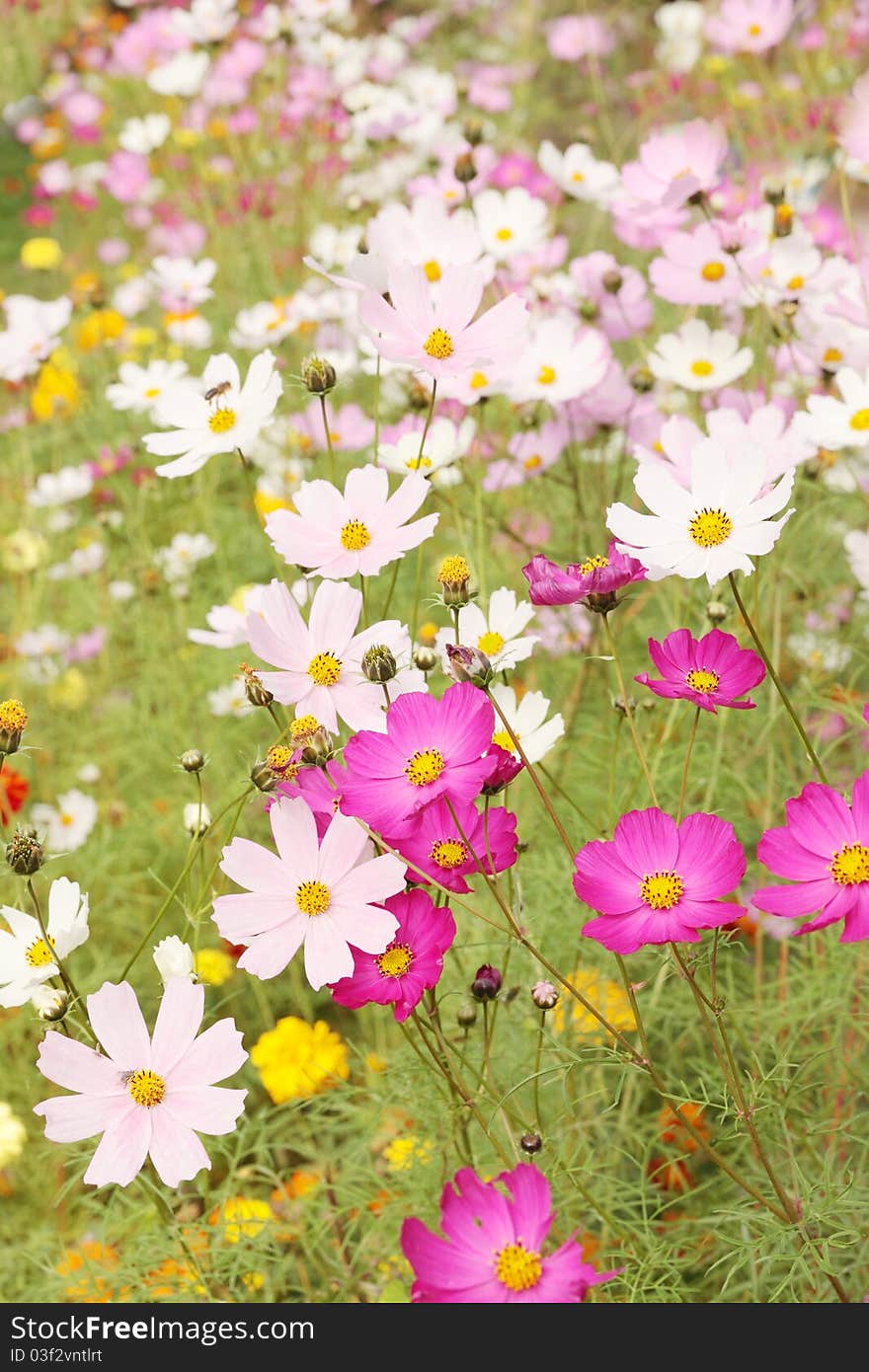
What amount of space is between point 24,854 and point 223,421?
1.09ft

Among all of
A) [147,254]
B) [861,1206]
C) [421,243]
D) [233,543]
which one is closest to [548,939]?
[861,1206]

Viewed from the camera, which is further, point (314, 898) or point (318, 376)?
point (318, 376)

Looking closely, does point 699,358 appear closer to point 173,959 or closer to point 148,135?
point 173,959

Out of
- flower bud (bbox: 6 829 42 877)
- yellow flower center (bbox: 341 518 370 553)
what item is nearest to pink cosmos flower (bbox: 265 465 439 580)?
yellow flower center (bbox: 341 518 370 553)

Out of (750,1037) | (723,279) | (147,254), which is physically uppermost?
(147,254)

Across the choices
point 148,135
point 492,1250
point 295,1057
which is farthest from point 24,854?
point 148,135

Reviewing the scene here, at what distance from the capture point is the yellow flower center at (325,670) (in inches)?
26.0

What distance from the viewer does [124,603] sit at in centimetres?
189

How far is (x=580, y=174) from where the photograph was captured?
1397 millimetres

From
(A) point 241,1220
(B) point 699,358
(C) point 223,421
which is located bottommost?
(A) point 241,1220

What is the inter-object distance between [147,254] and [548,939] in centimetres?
259

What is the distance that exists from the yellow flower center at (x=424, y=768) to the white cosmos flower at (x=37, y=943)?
0.20 metres

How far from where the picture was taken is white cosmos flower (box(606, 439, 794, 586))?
0.60m
